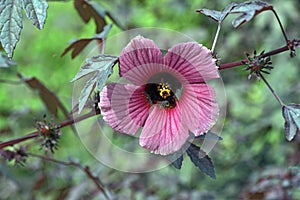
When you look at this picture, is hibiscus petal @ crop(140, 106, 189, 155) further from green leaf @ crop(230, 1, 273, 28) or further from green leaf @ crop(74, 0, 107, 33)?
green leaf @ crop(74, 0, 107, 33)

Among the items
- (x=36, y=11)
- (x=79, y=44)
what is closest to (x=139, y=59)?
(x=36, y=11)

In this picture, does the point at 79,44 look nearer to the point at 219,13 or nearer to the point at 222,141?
the point at 219,13

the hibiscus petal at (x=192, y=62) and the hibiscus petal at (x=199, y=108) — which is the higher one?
the hibiscus petal at (x=192, y=62)

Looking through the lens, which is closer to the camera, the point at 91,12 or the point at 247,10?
the point at 247,10

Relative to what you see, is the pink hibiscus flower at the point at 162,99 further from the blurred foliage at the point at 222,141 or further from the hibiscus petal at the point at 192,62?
the blurred foliage at the point at 222,141

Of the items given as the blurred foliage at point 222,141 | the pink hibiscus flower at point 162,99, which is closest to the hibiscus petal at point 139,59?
the pink hibiscus flower at point 162,99

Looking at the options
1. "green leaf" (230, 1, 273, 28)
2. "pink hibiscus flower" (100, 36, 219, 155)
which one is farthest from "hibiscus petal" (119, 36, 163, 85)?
"green leaf" (230, 1, 273, 28)

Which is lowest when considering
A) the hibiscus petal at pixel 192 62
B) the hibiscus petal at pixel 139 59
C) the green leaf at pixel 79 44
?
the green leaf at pixel 79 44
